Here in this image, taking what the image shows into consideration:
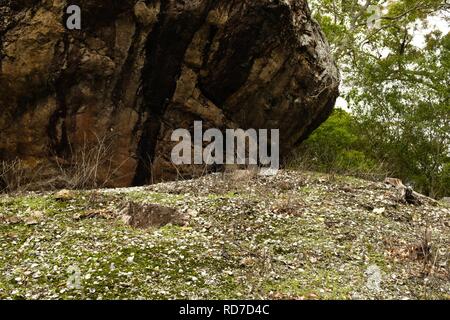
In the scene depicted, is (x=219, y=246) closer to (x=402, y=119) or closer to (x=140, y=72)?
(x=140, y=72)

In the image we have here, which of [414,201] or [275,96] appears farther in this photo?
[275,96]

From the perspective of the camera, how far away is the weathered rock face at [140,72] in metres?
12.9

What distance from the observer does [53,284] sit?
23.8ft

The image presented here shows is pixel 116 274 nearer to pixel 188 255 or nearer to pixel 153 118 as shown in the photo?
pixel 188 255

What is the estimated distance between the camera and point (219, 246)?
29.1 feet

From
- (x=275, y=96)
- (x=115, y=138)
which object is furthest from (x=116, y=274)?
(x=275, y=96)
